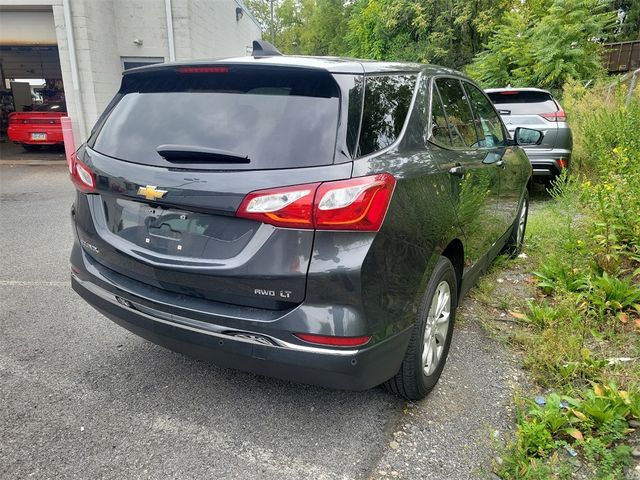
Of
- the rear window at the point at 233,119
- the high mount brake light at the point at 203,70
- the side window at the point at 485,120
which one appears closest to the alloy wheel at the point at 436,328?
the rear window at the point at 233,119

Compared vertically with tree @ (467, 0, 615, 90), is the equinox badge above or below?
below

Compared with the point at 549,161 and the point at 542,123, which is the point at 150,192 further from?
the point at 542,123

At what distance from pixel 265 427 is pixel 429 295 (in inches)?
42.3

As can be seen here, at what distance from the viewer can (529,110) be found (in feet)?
25.1

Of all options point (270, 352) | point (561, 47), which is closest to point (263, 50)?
point (270, 352)

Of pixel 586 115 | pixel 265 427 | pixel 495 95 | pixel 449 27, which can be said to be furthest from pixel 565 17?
pixel 265 427

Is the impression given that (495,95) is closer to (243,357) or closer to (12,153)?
(243,357)

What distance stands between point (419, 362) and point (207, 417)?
44.9 inches

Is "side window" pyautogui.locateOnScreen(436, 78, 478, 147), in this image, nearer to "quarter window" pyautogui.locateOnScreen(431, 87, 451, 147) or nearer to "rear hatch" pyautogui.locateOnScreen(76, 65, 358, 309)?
"quarter window" pyautogui.locateOnScreen(431, 87, 451, 147)

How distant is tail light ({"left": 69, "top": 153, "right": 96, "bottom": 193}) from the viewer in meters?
2.58

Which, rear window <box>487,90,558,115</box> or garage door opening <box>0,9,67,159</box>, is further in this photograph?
garage door opening <box>0,9,67,159</box>

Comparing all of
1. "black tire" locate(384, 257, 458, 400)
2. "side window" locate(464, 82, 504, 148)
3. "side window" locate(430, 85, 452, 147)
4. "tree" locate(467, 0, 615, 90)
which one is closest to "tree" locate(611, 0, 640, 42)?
"tree" locate(467, 0, 615, 90)

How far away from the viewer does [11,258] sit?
507cm

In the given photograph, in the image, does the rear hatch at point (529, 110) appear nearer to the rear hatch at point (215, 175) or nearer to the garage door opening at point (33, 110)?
the rear hatch at point (215, 175)
